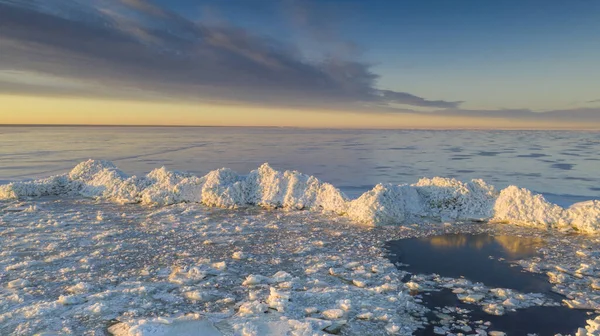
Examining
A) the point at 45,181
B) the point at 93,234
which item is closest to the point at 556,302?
the point at 93,234

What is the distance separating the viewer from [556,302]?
16.6ft

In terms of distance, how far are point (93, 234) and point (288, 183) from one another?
517 cm

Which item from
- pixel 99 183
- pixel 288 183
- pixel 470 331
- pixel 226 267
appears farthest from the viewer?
pixel 99 183

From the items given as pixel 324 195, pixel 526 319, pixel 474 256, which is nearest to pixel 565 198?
pixel 474 256

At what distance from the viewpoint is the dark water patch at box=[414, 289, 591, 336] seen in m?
4.35

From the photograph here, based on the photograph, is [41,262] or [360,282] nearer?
[360,282]

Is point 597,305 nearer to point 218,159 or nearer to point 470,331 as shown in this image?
point 470,331

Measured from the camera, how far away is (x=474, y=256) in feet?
22.6

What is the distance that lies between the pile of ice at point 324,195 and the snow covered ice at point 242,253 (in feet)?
0.11

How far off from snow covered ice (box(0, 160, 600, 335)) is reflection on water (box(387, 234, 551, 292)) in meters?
0.28

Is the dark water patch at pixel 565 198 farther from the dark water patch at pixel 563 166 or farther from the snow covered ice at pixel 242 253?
the dark water patch at pixel 563 166

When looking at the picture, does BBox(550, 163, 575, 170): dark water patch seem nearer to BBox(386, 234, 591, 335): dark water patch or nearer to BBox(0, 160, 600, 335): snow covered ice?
BBox(0, 160, 600, 335): snow covered ice

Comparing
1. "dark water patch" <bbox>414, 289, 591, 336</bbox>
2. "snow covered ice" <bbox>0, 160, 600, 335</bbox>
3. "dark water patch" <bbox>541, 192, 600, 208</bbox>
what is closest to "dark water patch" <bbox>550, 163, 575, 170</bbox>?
"dark water patch" <bbox>541, 192, 600, 208</bbox>

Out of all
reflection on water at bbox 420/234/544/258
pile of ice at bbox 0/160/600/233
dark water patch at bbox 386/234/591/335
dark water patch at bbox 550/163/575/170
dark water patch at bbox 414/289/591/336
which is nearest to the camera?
dark water patch at bbox 414/289/591/336
